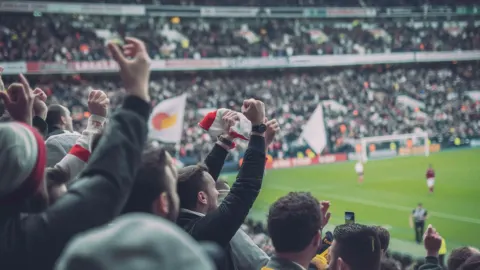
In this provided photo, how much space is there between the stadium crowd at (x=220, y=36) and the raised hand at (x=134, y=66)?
30.4 meters

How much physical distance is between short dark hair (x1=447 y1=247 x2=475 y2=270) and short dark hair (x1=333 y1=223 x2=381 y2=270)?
701mm

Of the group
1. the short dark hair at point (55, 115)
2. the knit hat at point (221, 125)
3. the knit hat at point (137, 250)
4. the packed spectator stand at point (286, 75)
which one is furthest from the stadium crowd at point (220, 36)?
the knit hat at point (137, 250)

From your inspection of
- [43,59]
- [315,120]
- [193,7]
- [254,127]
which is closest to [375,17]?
[193,7]

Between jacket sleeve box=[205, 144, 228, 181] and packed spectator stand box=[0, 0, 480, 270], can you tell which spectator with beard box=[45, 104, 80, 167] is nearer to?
jacket sleeve box=[205, 144, 228, 181]

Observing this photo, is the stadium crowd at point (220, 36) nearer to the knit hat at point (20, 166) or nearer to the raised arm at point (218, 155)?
the raised arm at point (218, 155)

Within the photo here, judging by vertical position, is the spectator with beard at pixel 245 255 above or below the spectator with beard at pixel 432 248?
above

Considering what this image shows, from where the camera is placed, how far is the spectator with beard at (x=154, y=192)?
2.16 metres

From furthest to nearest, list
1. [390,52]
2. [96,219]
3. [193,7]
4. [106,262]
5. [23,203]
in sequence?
1. [390,52]
2. [193,7]
3. [23,203]
4. [96,219]
5. [106,262]

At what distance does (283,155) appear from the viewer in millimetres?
32062

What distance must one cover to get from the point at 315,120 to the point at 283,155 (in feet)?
52.6

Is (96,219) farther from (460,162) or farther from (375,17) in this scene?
(375,17)

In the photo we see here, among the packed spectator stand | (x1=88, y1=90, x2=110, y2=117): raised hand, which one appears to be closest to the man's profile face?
(x1=88, y1=90, x2=110, y2=117): raised hand

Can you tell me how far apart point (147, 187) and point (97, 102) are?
1357mm

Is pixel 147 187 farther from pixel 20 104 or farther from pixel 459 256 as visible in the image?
pixel 459 256
